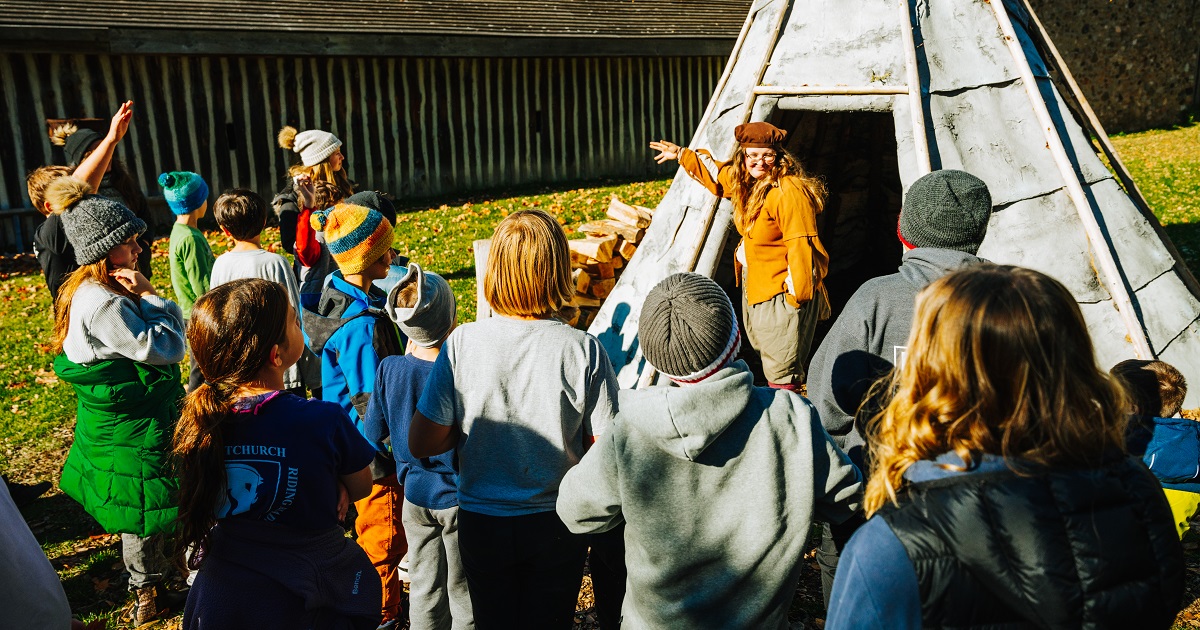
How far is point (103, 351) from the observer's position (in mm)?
3768

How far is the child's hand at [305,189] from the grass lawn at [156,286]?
252cm

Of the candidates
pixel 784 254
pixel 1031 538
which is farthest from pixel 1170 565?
pixel 784 254

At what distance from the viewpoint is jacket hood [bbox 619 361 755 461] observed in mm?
2246

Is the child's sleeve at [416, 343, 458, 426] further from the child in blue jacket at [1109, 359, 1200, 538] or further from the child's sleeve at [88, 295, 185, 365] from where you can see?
the child in blue jacket at [1109, 359, 1200, 538]

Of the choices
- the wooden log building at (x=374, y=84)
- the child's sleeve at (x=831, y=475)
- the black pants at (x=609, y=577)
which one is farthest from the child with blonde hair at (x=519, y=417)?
the wooden log building at (x=374, y=84)

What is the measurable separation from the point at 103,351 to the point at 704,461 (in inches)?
113

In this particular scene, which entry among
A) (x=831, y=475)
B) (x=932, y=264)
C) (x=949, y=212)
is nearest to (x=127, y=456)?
(x=831, y=475)

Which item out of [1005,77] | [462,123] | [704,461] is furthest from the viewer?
[462,123]

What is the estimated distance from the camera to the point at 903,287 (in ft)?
10.2

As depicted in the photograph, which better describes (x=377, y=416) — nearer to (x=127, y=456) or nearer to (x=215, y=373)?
(x=215, y=373)

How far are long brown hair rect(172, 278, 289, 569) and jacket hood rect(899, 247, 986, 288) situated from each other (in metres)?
2.19

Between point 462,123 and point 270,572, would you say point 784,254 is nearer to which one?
point 270,572

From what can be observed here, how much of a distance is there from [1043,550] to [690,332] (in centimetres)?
100

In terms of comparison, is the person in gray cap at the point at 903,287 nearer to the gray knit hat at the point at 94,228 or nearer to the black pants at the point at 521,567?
the black pants at the point at 521,567
